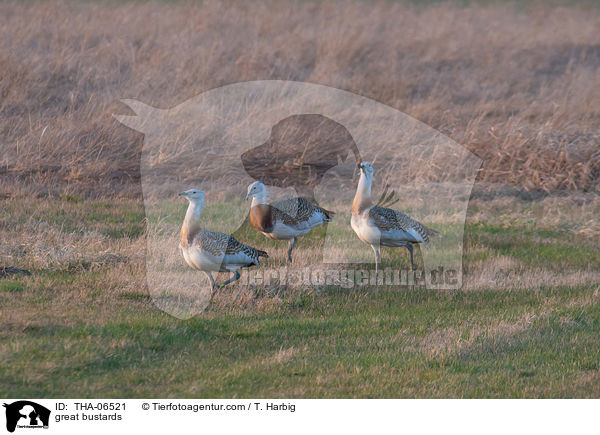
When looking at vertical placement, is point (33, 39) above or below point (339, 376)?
A: below

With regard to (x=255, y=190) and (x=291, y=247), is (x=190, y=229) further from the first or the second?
(x=291, y=247)

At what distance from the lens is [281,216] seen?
34.3 ft

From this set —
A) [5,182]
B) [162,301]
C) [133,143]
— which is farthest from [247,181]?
[162,301]

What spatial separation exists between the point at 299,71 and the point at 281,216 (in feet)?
39.4

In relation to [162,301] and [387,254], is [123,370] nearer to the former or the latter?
[162,301]

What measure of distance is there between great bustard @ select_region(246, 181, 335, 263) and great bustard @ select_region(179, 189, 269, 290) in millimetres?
1257

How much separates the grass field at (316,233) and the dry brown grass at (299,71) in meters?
0.07

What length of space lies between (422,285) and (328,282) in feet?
4.16

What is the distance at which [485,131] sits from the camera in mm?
17500

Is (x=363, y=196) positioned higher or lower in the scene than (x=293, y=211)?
higher

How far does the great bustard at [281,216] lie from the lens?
10336 millimetres

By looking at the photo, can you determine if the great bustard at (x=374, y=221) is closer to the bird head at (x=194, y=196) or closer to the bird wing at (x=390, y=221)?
the bird wing at (x=390, y=221)

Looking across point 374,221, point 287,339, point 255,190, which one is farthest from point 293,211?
point 287,339
